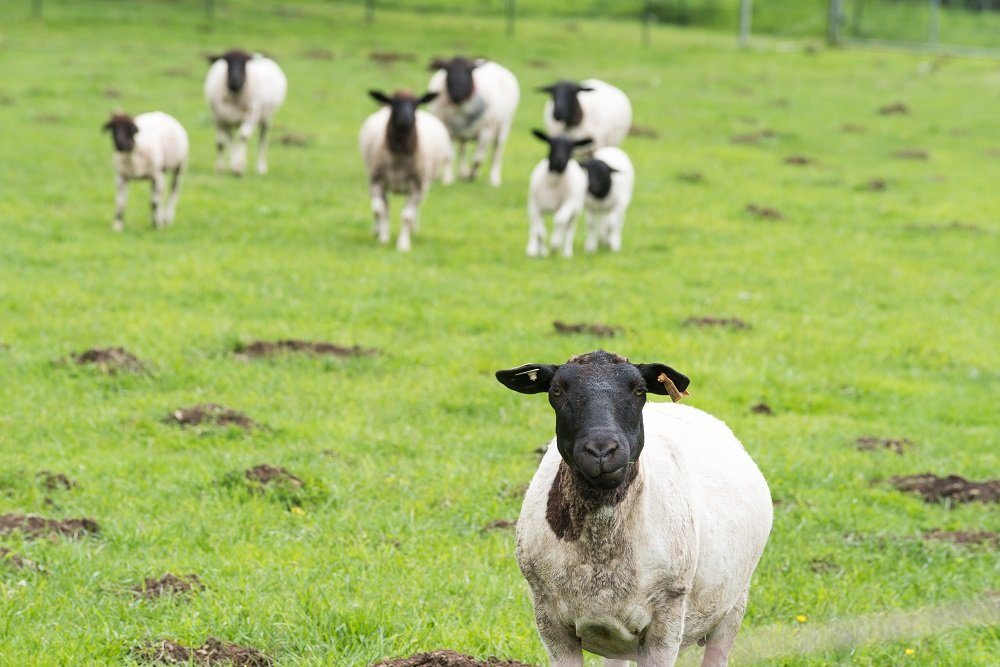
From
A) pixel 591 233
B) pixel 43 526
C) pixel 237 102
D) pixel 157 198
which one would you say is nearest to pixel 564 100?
pixel 591 233

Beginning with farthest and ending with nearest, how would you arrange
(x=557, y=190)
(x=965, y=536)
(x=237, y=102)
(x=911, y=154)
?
(x=911, y=154)
(x=237, y=102)
(x=557, y=190)
(x=965, y=536)

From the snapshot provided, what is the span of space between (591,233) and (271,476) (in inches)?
367

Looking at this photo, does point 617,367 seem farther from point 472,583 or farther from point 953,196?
point 953,196

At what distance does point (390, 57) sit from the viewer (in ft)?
115

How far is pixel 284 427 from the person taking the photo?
384 inches

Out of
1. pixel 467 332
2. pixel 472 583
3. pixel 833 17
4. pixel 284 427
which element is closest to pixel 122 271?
pixel 467 332

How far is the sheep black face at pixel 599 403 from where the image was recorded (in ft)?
14.9

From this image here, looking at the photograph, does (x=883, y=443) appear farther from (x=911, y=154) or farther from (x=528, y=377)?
(x=911, y=154)

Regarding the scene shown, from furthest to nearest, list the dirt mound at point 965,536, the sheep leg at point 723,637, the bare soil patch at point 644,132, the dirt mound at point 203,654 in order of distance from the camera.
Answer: the bare soil patch at point 644,132
the dirt mound at point 965,536
the dirt mound at point 203,654
the sheep leg at point 723,637

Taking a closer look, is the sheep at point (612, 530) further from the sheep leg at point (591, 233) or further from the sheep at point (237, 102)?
the sheep at point (237, 102)

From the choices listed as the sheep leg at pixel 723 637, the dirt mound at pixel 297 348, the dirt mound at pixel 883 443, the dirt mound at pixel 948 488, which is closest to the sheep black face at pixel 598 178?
the dirt mound at pixel 297 348

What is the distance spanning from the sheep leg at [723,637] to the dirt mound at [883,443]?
4.55 metres

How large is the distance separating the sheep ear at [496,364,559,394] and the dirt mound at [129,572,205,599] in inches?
102

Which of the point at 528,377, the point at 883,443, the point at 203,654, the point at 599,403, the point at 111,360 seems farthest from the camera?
the point at 111,360
